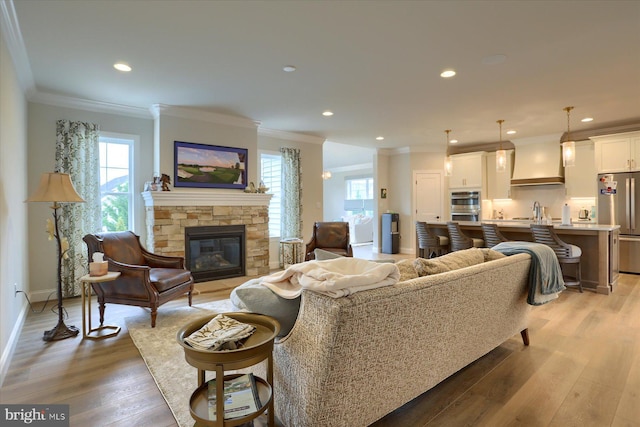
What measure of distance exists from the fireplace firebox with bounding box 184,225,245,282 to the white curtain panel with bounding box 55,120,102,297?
50.4 inches

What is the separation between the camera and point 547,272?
2.61 m

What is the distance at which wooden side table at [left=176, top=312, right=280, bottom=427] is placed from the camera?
1378 mm

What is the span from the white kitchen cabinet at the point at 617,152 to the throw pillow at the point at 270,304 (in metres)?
6.71

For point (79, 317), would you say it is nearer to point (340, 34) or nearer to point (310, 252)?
point (310, 252)

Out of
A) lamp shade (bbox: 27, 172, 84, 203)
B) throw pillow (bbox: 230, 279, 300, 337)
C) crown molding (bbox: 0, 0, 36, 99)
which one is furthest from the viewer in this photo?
lamp shade (bbox: 27, 172, 84, 203)

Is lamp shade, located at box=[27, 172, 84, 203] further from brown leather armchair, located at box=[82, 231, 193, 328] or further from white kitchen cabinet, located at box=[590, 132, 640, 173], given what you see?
white kitchen cabinet, located at box=[590, 132, 640, 173]

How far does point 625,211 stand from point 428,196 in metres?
3.57

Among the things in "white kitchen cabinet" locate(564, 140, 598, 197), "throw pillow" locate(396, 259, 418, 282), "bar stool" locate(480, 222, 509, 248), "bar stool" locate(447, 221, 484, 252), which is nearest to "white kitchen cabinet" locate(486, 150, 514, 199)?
"white kitchen cabinet" locate(564, 140, 598, 197)

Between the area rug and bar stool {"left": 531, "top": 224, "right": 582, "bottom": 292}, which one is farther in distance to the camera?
bar stool {"left": 531, "top": 224, "right": 582, "bottom": 292}

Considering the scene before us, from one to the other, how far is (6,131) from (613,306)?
253 inches

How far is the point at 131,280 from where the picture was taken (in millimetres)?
3287

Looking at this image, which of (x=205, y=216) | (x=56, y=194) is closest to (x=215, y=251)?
(x=205, y=216)

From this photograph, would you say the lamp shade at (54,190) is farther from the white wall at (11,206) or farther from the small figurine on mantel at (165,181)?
the small figurine on mantel at (165,181)

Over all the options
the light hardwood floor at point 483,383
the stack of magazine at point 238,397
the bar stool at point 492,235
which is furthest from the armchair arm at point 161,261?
the bar stool at point 492,235
